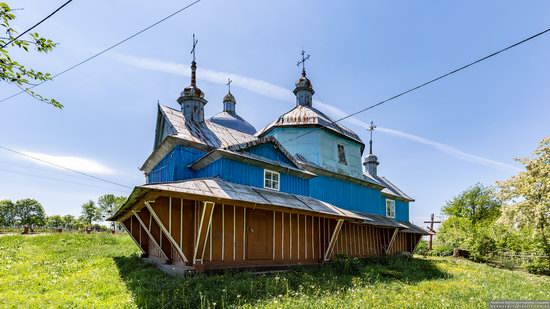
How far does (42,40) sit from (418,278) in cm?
1410

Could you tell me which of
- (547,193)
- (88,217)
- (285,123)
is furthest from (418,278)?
(88,217)

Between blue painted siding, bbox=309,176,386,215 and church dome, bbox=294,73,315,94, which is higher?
church dome, bbox=294,73,315,94

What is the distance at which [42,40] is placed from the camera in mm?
4184

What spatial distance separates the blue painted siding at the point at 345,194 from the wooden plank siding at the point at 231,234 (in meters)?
3.19

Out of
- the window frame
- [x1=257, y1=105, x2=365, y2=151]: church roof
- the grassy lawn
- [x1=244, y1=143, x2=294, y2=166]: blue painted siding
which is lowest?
the grassy lawn

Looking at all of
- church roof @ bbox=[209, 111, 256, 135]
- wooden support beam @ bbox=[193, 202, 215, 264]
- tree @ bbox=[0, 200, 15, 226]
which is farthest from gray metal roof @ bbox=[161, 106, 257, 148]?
tree @ bbox=[0, 200, 15, 226]

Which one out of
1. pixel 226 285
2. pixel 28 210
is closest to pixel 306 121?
pixel 226 285

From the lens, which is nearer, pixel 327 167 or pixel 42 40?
pixel 42 40

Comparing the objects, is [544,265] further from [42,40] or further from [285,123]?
[42,40]

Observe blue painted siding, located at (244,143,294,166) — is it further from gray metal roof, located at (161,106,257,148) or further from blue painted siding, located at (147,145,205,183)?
blue painted siding, located at (147,145,205,183)

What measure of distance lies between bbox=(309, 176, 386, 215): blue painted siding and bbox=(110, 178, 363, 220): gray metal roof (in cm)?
321

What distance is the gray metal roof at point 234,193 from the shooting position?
946cm

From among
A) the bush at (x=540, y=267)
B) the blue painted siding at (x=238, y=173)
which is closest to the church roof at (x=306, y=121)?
the blue painted siding at (x=238, y=173)

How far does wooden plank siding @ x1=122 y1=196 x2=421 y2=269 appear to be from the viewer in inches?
411
